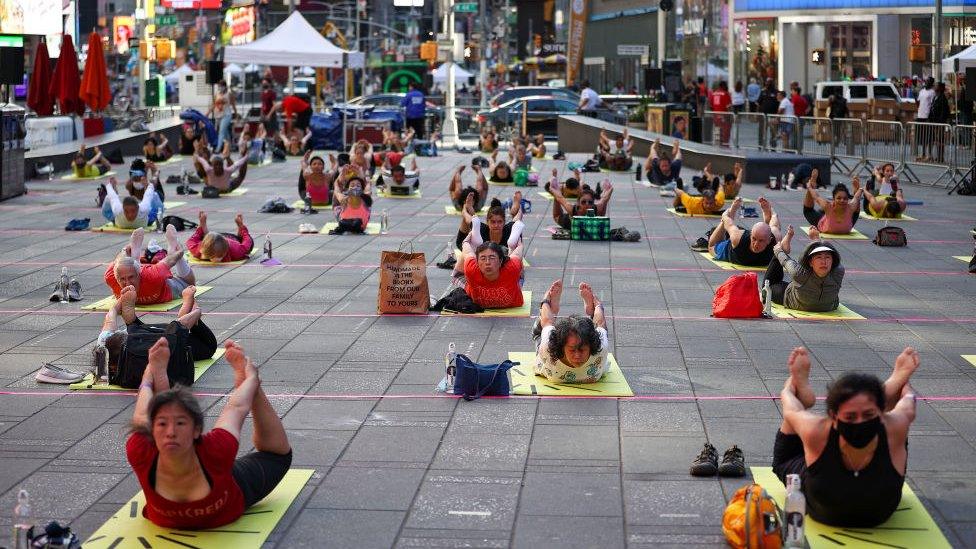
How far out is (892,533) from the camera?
7336 mm

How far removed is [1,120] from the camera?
86.5 ft

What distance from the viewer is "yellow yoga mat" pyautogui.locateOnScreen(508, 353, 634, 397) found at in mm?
10656

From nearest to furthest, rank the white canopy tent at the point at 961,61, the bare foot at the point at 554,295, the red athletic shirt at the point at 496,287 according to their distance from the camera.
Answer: the bare foot at the point at 554,295 → the red athletic shirt at the point at 496,287 → the white canopy tent at the point at 961,61

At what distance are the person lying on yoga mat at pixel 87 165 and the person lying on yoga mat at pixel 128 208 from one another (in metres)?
9.40

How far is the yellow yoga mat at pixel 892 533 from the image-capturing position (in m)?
7.16

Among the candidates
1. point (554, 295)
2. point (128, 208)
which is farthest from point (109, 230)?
point (554, 295)

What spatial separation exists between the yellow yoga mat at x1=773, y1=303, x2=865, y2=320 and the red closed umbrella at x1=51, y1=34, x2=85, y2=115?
24925 millimetres

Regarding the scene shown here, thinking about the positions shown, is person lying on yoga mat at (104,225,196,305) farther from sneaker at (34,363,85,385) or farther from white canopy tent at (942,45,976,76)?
white canopy tent at (942,45,976,76)

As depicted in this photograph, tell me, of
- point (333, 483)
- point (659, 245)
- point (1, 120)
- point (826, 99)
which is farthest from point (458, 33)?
point (333, 483)

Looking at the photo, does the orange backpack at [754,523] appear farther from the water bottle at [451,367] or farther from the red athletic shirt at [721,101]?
the red athletic shirt at [721,101]

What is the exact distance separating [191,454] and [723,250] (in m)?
11.8

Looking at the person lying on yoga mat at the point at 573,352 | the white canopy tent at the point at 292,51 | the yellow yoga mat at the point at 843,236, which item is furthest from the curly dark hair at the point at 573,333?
the white canopy tent at the point at 292,51

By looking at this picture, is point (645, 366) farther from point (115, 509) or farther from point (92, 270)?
point (92, 270)

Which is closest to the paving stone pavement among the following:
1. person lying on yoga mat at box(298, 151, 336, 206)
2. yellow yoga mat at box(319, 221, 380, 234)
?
yellow yoga mat at box(319, 221, 380, 234)
